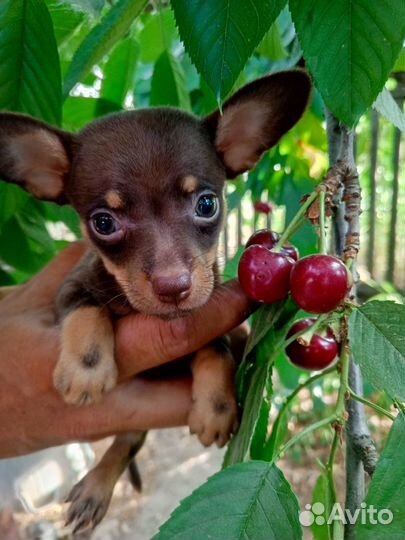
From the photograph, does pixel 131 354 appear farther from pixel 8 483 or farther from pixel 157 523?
pixel 157 523

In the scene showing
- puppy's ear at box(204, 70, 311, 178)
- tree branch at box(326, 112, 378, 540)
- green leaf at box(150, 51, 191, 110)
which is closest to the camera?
tree branch at box(326, 112, 378, 540)

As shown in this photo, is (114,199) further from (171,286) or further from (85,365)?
(85,365)

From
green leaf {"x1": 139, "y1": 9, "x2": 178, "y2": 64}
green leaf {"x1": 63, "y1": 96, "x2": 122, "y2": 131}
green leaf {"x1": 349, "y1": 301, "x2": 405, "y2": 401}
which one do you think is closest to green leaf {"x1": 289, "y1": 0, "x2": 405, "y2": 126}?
green leaf {"x1": 349, "y1": 301, "x2": 405, "y2": 401}

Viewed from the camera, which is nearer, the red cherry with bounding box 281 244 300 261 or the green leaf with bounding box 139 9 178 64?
the red cherry with bounding box 281 244 300 261

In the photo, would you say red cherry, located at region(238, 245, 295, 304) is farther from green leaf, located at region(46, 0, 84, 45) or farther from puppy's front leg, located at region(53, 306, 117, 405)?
green leaf, located at region(46, 0, 84, 45)

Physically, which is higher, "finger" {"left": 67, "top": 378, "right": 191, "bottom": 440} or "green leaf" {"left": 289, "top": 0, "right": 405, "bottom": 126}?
"green leaf" {"left": 289, "top": 0, "right": 405, "bottom": 126}

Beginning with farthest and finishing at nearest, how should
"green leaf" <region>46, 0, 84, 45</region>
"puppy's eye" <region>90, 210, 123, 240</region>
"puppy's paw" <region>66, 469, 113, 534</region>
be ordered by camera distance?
"puppy's paw" <region>66, 469, 113, 534</region> → "green leaf" <region>46, 0, 84, 45</region> → "puppy's eye" <region>90, 210, 123, 240</region>

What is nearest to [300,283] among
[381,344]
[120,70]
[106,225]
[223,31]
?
[381,344]
